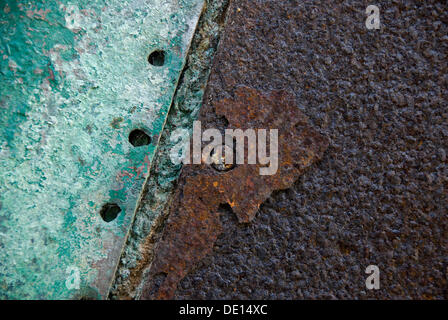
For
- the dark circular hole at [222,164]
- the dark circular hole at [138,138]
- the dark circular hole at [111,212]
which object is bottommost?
the dark circular hole at [111,212]

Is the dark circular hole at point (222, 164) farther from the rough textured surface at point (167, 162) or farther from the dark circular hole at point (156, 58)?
the dark circular hole at point (156, 58)

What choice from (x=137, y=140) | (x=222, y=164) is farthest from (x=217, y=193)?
(x=137, y=140)

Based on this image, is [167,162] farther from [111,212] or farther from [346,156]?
[346,156]

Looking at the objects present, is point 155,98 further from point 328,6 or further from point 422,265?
point 422,265

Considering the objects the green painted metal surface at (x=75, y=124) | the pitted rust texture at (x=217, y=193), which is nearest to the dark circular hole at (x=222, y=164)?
the pitted rust texture at (x=217, y=193)

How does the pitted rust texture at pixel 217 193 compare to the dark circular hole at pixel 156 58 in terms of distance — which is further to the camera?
the dark circular hole at pixel 156 58

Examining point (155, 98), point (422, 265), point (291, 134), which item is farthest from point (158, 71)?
point (422, 265)
